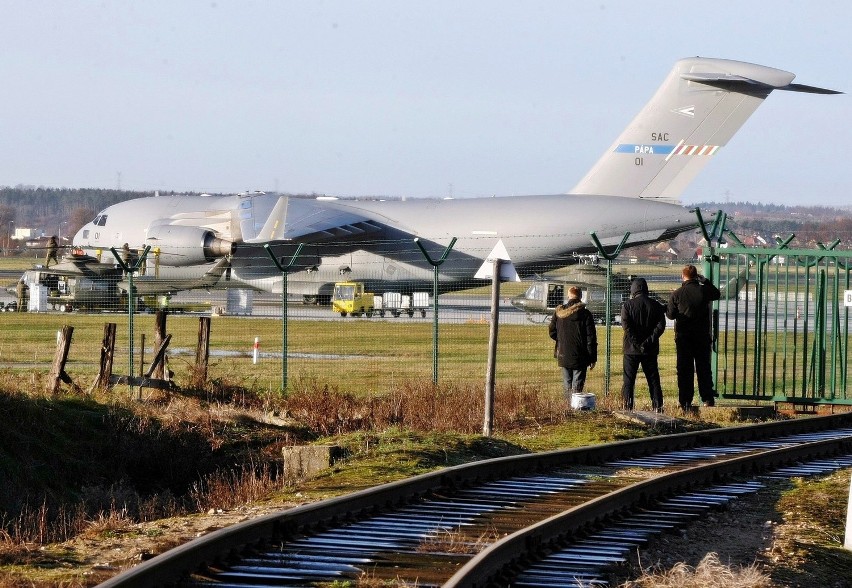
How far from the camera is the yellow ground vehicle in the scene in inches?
1502

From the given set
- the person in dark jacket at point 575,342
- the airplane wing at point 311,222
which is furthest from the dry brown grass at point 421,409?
the airplane wing at point 311,222

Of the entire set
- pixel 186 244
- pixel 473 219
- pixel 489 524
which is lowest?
pixel 489 524

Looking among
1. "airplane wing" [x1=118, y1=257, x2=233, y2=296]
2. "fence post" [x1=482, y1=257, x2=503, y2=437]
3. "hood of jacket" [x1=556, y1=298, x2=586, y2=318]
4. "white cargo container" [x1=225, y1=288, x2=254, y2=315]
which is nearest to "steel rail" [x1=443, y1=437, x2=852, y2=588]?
"fence post" [x1=482, y1=257, x2=503, y2=437]

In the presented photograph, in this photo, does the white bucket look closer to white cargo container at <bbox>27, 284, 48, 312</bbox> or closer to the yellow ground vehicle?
the yellow ground vehicle

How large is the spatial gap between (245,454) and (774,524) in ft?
20.5

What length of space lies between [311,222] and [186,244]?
4.38 meters

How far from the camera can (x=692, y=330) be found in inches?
609

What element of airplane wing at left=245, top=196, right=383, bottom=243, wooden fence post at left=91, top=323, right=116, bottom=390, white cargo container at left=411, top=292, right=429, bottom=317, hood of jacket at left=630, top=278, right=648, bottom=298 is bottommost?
wooden fence post at left=91, top=323, right=116, bottom=390

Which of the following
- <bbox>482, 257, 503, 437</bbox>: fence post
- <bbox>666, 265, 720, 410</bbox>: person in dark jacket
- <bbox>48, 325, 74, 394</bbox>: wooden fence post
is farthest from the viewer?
<bbox>666, 265, 720, 410</bbox>: person in dark jacket

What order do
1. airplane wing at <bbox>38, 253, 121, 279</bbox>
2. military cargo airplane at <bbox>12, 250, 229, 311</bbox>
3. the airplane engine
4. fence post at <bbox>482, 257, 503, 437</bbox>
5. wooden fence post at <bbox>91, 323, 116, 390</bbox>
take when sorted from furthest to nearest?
airplane wing at <bbox>38, 253, 121, 279</bbox> < the airplane engine < military cargo airplane at <bbox>12, 250, 229, 311</bbox> < wooden fence post at <bbox>91, 323, 116, 390</bbox> < fence post at <bbox>482, 257, 503, 437</bbox>

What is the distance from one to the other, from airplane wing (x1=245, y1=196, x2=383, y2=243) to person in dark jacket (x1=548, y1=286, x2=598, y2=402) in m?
23.7

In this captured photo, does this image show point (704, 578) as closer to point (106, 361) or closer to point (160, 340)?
point (106, 361)

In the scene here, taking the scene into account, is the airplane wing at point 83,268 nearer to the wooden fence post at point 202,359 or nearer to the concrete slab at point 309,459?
the wooden fence post at point 202,359

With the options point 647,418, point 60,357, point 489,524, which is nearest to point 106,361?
point 60,357
